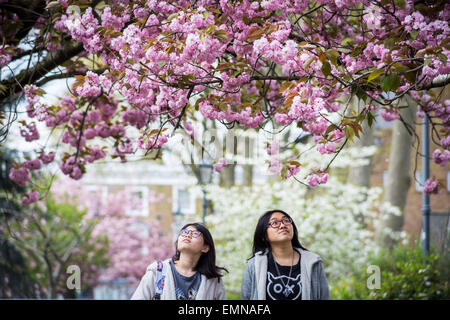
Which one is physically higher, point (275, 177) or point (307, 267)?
point (275, 177)

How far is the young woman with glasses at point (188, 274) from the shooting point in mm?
3098

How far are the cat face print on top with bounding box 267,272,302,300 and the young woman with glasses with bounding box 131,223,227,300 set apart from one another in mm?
296

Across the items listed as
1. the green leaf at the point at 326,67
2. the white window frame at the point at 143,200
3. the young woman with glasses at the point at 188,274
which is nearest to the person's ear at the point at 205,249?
the young woman with glasses at the point at 188,274

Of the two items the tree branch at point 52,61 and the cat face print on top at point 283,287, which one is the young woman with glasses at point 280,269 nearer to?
the cat face print on top at point 283,287

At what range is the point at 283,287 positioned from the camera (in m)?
3.18

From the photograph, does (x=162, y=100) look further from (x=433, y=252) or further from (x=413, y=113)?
(x=413, y=113)

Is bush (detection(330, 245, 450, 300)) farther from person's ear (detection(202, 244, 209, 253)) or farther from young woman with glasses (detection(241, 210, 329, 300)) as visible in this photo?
person's ear (detection(202, 244, 209, 253))

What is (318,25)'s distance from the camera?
3967 millimetres

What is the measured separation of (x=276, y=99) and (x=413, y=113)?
3.42 metres

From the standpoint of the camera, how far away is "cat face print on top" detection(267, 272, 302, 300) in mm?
3145

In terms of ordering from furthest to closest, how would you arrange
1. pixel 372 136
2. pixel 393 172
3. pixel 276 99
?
pixel 372 136, pixel 393 172, pixel 276 99

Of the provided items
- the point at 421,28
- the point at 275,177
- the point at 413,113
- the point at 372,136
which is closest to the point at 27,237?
the point at 275,177

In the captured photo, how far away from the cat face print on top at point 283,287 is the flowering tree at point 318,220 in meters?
4.89
